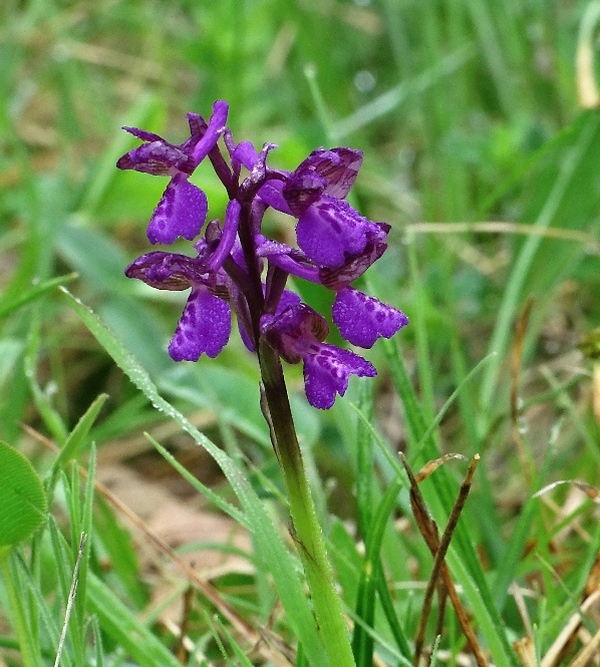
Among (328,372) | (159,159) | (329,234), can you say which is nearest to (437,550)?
(328,372)

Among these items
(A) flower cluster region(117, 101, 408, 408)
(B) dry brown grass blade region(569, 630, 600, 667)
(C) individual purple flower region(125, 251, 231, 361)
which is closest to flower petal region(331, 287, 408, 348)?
(A) flower cluster region(117, 101, 408, 408)

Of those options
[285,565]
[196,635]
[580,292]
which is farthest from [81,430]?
[580,292]

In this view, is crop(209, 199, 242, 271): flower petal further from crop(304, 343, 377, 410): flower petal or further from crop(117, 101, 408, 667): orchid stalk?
crop(304, 343, 377, 410): flower petal

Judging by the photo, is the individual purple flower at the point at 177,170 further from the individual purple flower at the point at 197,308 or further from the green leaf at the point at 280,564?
the green leaf at the point at 280,564

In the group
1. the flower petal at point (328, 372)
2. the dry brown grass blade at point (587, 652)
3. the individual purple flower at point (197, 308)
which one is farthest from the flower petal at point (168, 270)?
the dry brown grass blade at point (587, 652)

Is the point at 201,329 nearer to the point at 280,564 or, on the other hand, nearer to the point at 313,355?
the point at 313,355

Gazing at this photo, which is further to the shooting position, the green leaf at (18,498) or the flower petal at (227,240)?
the green leaf at (18,498)

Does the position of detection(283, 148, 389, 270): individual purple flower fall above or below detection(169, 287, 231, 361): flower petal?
above

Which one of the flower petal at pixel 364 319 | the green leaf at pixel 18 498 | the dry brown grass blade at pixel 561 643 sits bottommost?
the dry brown grass blade at pixel 561 643
